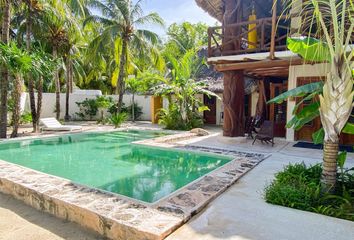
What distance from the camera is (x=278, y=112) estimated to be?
14641 millimetres

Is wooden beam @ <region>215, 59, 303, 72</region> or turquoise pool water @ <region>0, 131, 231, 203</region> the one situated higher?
wooden beam @ <region>215, 59, 303, 72</region>

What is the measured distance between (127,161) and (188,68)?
8689mm

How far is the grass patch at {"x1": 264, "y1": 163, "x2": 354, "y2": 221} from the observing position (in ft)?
15.2

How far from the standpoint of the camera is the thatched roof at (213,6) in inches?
530

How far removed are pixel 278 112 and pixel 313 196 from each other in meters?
10.4

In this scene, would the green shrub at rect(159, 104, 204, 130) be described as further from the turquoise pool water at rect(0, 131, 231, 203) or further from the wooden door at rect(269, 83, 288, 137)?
the wooden door at rect(269, 83, 288, 137)

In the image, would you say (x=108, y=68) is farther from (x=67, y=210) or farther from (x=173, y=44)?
(x=67, y=210)

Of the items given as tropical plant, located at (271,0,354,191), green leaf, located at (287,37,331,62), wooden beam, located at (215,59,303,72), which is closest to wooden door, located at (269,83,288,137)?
wooden beam, located at (215,59,303,72)

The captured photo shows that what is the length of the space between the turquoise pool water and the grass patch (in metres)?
2.55

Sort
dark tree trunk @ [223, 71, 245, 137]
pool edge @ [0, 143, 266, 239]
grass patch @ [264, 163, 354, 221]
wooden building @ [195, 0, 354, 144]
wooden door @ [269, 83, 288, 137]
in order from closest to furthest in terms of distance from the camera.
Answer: pool edge @ [0, 143, 266, 239]
grass patch @ [264, 163, 354, 221]
wooden building @ [195, 0, 354, 144]
dark tree trunk @ [223, 71, 245, 137]
wooden door @ [269, 83, 288, 137]

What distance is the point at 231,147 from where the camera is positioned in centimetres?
1066

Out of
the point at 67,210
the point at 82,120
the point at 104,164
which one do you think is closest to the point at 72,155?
the point at 104,164

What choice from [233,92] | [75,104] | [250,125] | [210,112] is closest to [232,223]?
[250,125]

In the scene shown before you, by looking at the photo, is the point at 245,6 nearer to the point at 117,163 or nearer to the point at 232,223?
the point at 117,163
